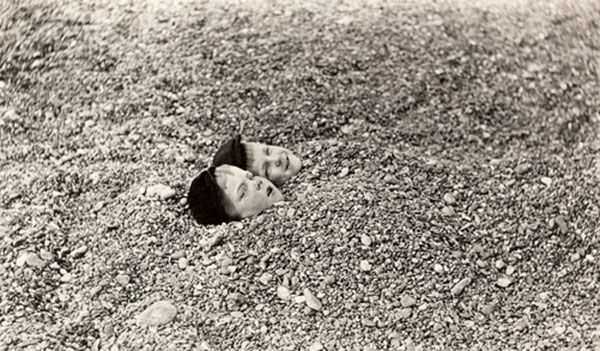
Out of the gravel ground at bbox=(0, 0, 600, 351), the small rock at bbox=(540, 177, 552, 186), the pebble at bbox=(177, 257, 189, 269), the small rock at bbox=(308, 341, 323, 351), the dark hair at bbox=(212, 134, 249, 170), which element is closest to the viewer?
the small rock at bbox=(308, 341, 323, 351)

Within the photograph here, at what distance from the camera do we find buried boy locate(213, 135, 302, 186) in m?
2.93

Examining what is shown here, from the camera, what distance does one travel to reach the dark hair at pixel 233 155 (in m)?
2.93

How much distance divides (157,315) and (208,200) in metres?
0.43

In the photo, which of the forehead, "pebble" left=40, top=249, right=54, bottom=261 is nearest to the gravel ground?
"pebble" left=40, top=249, right=54, bottom=261

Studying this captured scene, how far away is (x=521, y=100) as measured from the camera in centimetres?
354

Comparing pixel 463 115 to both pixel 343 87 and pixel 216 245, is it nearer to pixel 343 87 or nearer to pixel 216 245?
pixel 343 87

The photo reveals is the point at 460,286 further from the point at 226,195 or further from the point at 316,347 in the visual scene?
the point at 226,195

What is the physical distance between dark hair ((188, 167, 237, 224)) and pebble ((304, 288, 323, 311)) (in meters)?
0.38

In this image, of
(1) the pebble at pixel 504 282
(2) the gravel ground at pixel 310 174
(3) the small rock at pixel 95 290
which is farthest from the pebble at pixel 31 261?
A: (1) the pebble at pixel 504 282

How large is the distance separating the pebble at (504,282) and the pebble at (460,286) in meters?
0.11

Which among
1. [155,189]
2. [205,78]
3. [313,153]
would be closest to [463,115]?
[313,153]

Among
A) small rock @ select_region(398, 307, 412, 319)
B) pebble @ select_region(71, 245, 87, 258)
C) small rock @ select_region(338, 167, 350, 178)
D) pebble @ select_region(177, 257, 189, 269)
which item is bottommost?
small rock @ select_region(398, 307, 412, 319)

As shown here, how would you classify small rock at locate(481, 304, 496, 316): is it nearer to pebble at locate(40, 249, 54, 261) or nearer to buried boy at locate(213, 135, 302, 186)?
buried boy at locate(213, 135, 302, 186)

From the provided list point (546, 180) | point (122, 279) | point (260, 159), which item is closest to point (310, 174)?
point (260, 159)
